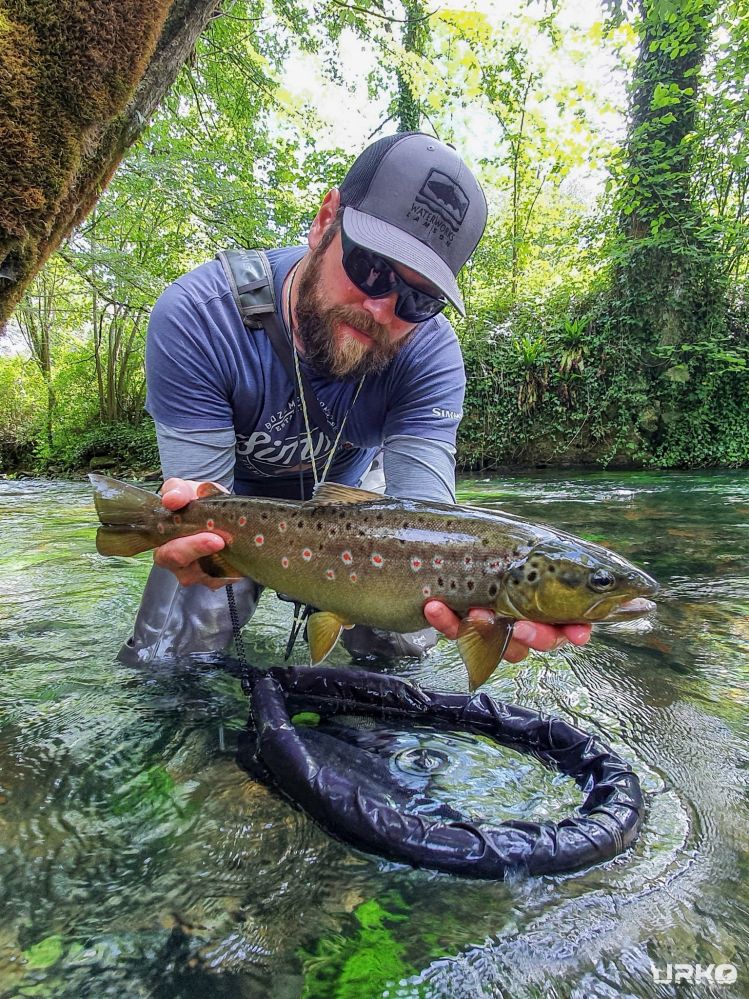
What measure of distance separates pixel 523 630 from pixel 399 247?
4.87 ft

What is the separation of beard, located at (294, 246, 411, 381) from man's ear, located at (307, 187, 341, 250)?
0.06 m

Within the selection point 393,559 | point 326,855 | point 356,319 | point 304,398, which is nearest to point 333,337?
point 356,319

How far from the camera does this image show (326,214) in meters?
2.60

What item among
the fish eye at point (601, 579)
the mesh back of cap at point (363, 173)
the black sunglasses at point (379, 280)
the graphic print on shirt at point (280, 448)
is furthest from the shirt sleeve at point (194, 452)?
the fish eye at point (601, 579)

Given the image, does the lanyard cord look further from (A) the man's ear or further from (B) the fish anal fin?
(B) the fish anal fin

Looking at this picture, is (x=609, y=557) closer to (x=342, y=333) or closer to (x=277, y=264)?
(x=342, y=333)

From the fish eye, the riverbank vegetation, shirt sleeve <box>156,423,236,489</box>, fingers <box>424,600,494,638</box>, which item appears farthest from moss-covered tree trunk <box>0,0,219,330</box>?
the riverbank vegetation

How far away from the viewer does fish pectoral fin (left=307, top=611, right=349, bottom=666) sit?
6.96 feet

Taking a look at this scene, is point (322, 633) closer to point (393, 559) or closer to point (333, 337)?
point (393, 559)

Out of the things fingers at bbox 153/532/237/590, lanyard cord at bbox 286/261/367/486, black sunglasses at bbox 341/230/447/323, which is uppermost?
black sunglasses at bbox 341/230/447/323

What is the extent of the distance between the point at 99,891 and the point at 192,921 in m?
0.27

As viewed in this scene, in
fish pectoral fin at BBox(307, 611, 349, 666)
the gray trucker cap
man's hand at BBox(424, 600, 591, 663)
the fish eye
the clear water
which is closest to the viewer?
the clear water

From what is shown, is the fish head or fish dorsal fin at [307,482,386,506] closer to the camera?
the fish head

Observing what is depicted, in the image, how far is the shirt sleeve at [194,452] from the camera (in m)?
2.62
